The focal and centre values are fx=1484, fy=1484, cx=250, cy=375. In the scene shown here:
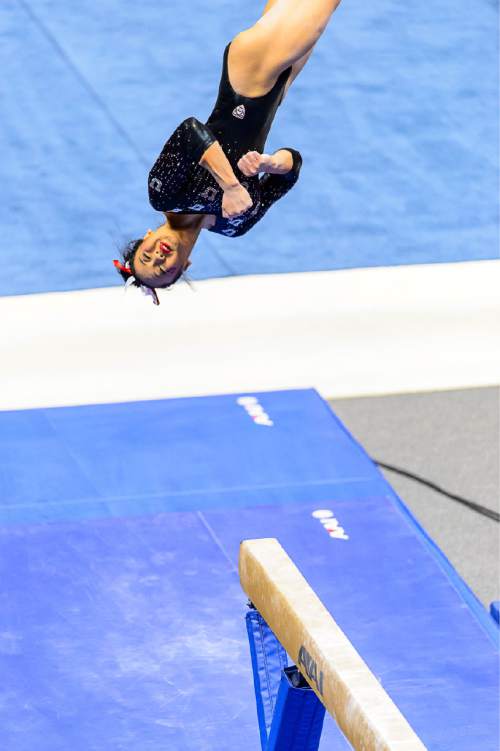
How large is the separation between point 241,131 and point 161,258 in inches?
18.5

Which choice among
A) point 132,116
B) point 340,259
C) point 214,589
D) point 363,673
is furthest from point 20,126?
point 363,673

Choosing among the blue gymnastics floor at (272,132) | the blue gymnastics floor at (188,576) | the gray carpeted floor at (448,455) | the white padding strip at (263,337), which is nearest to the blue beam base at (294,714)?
the blue gymnastics floor at (188,576)

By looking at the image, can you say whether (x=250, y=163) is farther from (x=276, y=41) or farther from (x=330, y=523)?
(x=330, y=523)

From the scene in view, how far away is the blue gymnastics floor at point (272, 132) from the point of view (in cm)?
635

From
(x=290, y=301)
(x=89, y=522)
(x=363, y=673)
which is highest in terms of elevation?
(x=363, y=673)

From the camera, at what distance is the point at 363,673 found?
3230 millimetres

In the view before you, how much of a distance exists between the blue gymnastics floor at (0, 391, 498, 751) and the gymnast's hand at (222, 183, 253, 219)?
4.70 feet

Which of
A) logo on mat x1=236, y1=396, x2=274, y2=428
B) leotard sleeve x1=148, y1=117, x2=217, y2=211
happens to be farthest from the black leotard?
logo on mat x1=236, y1=396, x2=274, y2=428

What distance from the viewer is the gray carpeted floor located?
18.0ft

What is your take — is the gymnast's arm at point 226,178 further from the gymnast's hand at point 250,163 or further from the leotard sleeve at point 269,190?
the leotard sleeve at point 269,190

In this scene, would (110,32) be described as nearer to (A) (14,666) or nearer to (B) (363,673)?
(A) (14,666)

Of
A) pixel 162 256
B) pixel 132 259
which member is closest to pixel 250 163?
pixel 162 256

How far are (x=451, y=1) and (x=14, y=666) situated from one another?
4.98 metres

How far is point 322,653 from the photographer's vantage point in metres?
3.30
